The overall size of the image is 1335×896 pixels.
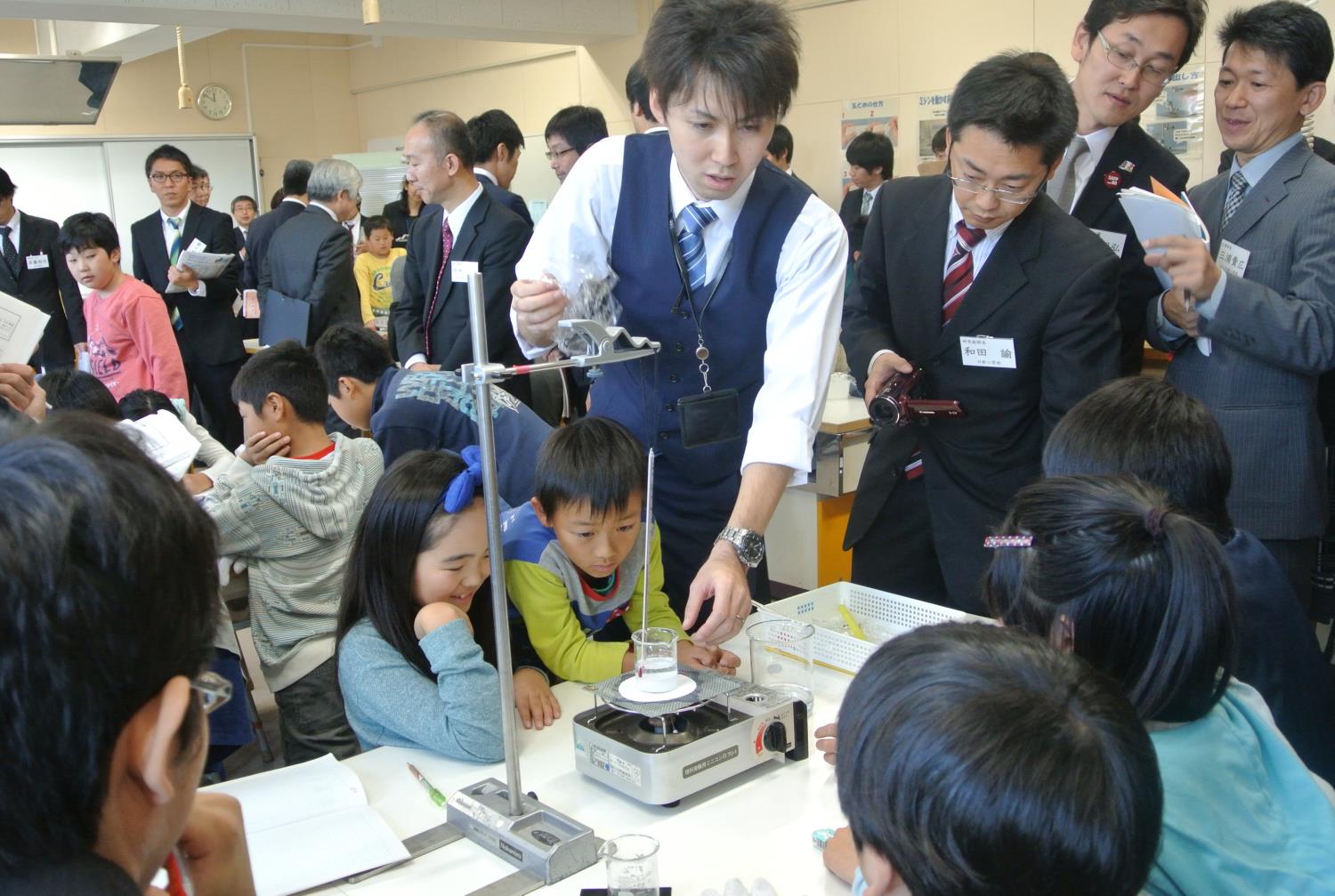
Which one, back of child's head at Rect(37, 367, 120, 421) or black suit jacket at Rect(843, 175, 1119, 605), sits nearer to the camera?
black suit jacket at Rect(843, 175, 1119, 605)

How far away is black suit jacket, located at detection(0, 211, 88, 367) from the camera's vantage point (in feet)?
17.8

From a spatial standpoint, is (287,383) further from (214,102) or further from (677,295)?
(214,102)

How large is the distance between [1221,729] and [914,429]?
3.76ft

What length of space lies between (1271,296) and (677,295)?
121 centimetres

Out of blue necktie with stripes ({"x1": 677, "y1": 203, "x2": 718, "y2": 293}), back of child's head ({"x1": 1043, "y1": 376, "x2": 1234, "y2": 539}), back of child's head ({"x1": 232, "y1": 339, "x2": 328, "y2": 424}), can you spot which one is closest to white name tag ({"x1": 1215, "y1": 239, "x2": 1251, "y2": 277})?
back of child's head ({"x1": 1043, "y1": 376, "x2": 1234, "y2": 539})

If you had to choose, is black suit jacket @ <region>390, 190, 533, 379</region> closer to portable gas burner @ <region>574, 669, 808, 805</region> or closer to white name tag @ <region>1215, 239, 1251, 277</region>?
white name tag @ <region>1215, 239, 1251, 277</region>

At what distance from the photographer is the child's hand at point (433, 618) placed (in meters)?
1.67

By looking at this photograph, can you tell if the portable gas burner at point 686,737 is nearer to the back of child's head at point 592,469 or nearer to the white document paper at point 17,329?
the back of child's head at point 592,469

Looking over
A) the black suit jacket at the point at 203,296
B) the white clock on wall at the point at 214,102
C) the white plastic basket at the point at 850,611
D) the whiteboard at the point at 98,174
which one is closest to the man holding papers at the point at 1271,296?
the white plastic basket at the point at 850,611

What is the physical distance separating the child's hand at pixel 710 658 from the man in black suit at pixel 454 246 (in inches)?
80.3

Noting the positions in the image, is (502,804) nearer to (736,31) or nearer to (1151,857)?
(1151,857)

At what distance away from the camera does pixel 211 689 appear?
30.2 inches

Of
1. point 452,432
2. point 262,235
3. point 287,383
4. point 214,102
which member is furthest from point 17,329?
point 214,102

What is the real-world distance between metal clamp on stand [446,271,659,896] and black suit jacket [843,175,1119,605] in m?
1.03
